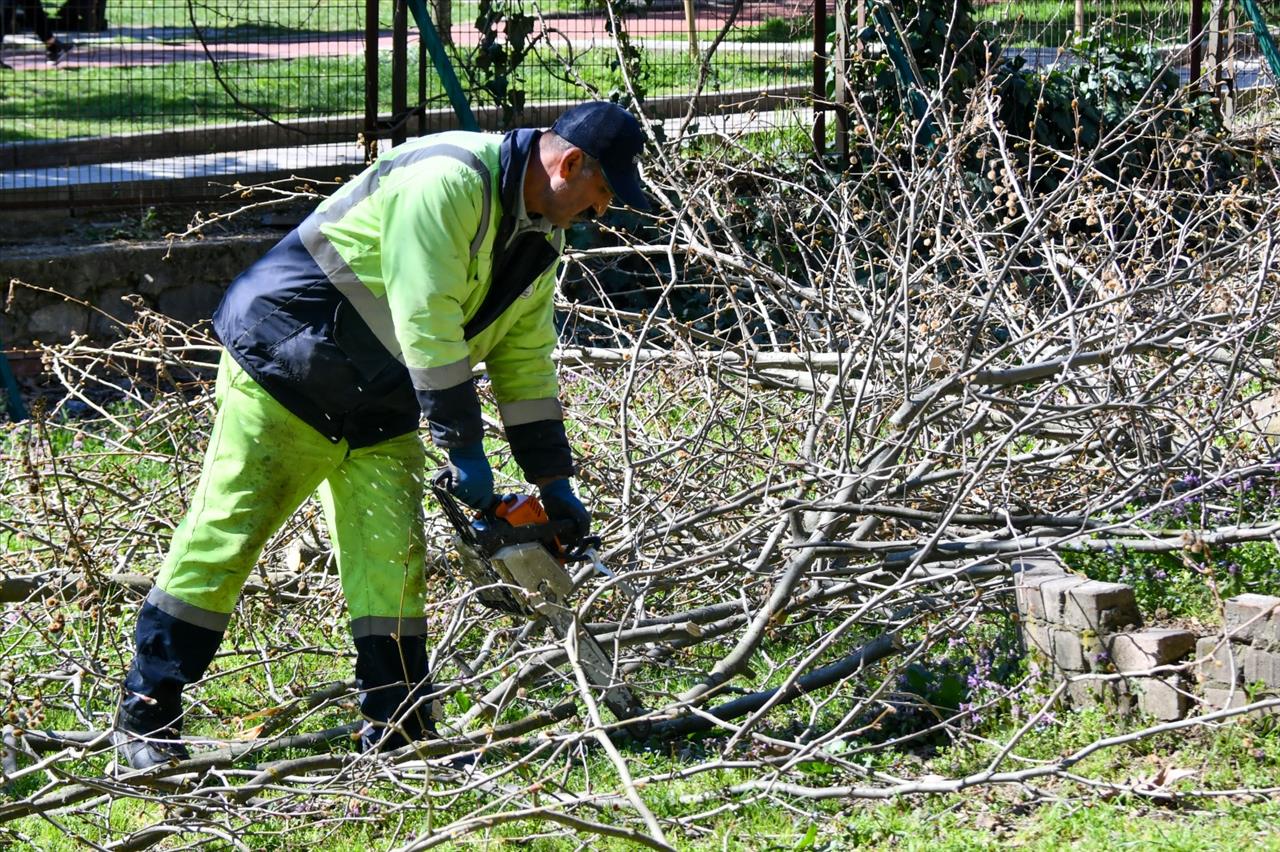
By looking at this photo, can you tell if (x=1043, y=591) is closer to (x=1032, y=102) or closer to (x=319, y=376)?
(x=319, y=376)

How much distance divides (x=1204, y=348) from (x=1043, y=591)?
0.95 meters

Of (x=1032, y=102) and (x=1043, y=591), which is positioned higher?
→ (x=1032, y=102)

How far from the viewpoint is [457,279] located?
3.57 metres

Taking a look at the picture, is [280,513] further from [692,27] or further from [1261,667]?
[692,27]

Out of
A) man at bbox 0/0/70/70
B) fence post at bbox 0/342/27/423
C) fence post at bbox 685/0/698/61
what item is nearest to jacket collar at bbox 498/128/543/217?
fence post at bbox 0/342/27/423

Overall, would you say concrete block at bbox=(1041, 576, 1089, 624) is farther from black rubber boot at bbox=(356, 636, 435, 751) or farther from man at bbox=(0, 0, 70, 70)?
man at bbox=(0, 0, 70, 70)

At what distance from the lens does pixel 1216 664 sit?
3783 mm

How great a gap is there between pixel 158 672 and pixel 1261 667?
294 cm

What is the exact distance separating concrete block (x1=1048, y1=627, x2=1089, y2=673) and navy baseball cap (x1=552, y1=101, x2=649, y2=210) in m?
1.66

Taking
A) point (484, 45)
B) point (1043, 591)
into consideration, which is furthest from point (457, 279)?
point (484, 45)

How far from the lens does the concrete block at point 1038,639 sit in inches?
160

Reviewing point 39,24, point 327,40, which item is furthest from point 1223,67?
point 39,24

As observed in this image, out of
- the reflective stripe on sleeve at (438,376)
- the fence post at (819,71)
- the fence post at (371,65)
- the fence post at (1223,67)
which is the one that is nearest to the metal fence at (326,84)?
the fence post at (371,65)

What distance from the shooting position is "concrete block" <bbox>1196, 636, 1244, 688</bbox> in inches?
148
